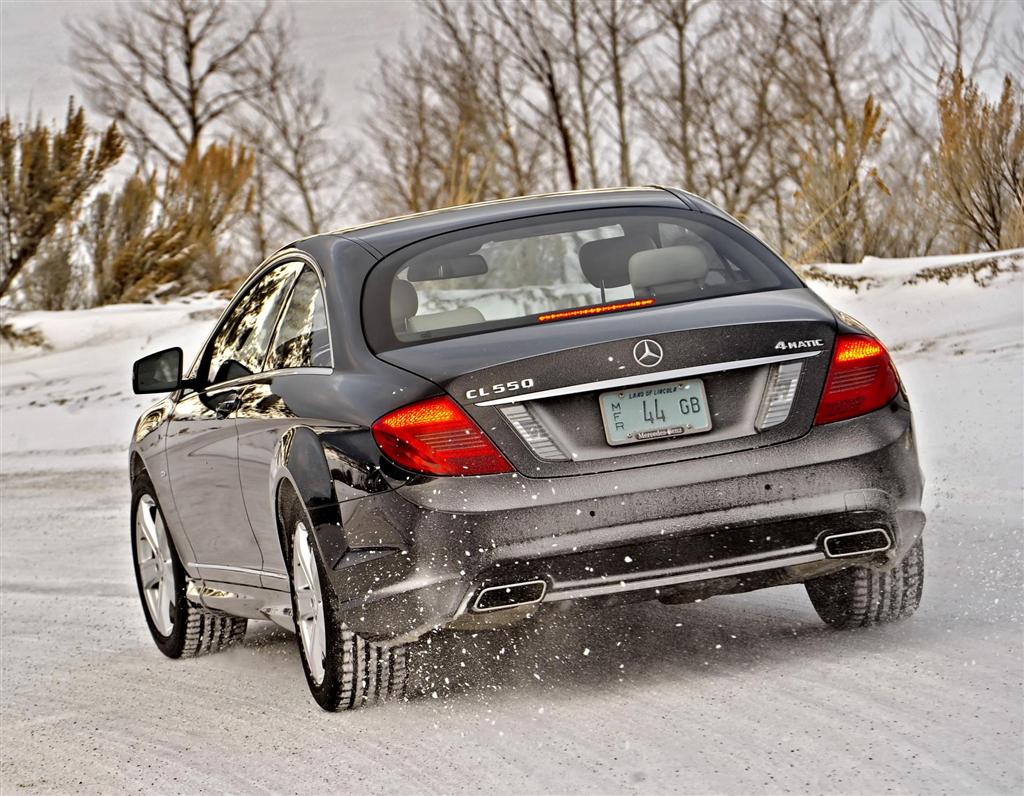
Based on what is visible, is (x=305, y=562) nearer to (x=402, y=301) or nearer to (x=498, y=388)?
(x=402, y=301)

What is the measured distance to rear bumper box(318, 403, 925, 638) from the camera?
15.8ft

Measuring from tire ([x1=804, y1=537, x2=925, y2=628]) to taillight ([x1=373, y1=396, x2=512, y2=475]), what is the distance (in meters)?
1.52

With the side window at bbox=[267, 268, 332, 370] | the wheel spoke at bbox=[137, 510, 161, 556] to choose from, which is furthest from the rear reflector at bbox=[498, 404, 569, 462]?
the wheel spoke at bbox=[137, 510, 161, 556]

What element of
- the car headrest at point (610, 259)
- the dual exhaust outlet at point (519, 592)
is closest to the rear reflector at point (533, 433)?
the dual exhaust outlet at point (519, 592)

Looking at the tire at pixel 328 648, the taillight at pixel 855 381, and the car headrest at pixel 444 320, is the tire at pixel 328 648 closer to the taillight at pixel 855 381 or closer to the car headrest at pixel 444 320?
the car headrest at pixel 444 320

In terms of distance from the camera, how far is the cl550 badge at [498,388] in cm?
482

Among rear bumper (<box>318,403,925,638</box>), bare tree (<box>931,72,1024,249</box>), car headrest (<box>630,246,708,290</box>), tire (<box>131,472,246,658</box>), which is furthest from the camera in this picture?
bare tree (<box>931,72,1024,249</box>)

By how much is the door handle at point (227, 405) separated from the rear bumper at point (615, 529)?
47.3 inches

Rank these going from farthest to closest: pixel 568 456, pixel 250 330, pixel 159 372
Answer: pixel 159 372 → pixel 250 330 → pixel 568 456

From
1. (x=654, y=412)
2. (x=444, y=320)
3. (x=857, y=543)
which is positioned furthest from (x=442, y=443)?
(x=857, y=543)

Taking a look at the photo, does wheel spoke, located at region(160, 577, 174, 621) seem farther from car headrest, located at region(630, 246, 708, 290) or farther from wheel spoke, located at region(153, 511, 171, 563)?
car headrest, located at region(630, 246, 708, 290)

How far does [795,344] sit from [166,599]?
3427 millimetres

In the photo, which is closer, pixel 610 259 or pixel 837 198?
pixel 610 259

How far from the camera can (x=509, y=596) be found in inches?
191
